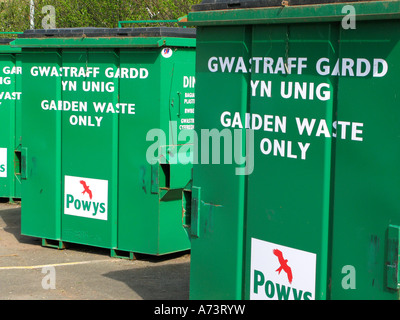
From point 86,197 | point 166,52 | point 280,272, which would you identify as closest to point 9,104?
point 86,197

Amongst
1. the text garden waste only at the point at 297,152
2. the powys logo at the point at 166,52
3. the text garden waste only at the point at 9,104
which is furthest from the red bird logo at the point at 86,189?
the text garden waste only at the point at 9,104

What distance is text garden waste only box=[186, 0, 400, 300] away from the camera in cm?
387

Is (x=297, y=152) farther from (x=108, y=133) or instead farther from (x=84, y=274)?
(x=108, y=133)

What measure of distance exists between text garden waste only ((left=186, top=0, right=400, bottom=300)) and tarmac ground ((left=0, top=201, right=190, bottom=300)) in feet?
5.13

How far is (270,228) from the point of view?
15.0 ft

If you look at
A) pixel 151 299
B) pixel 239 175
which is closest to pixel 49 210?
pixel 151 299

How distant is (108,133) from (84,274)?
154cm

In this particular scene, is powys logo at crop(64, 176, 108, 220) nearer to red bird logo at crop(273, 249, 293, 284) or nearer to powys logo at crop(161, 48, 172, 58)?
powys logo at crop(161, 48, 172, 58)

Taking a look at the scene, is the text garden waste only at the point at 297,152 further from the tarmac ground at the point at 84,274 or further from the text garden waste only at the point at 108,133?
the text garden waste only at the point at 108,133

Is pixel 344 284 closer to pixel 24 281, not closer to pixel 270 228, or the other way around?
pixel 270 228

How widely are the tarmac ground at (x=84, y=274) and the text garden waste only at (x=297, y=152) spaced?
1562mm

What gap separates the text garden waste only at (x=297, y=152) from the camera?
3.87 meters
